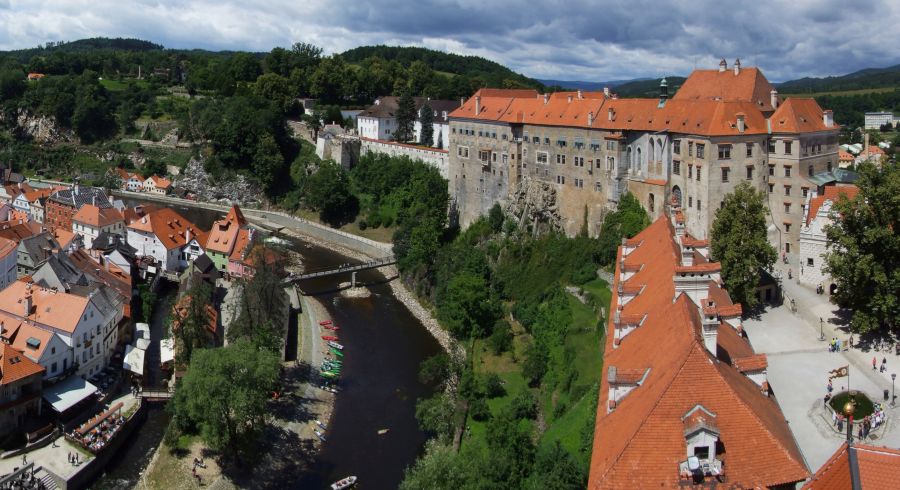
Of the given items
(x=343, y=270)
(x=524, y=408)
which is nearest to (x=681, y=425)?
(x=524, y=408)

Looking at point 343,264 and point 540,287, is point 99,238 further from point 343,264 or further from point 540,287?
point 540,287

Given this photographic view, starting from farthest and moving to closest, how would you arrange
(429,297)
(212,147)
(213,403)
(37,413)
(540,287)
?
1. (212,147)
2. (429,297)
3. (540,287)
4. (37,413)
5. (213,403)

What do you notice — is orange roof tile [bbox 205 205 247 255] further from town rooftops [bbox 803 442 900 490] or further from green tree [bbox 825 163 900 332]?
town rooftops [bbox 803 442 900 490]

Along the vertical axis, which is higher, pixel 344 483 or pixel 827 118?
pixel 827 118

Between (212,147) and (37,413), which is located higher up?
(212,147)

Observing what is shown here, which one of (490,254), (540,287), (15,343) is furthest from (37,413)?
Result: (490,254)

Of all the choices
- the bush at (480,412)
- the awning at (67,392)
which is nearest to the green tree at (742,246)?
the bush at (480,412)

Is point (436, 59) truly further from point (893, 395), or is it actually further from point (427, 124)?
point (893, 395)
